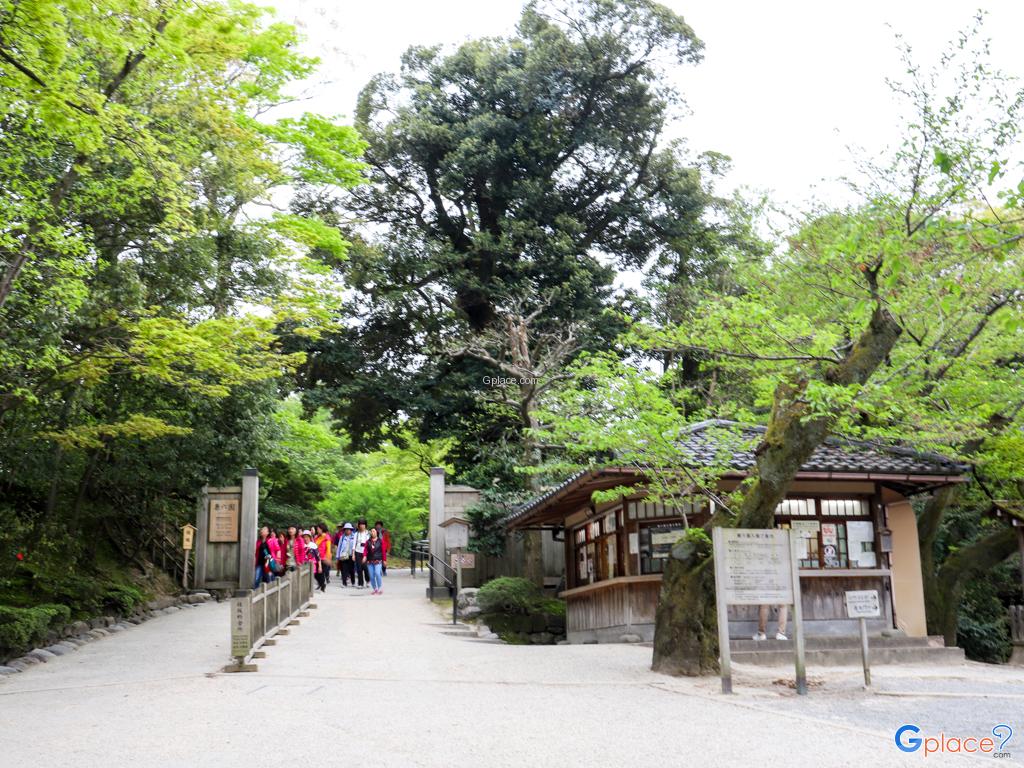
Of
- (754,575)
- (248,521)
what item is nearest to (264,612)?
(754,575)

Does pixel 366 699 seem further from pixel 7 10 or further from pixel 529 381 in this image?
pixel 529 381

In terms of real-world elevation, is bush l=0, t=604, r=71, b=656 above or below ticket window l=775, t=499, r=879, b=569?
below

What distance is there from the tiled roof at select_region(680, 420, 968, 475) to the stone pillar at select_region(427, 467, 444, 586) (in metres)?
8.08

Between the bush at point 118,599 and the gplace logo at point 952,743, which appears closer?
the gplace logo at point 952,743

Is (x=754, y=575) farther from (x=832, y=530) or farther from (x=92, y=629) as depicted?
(x=92, y=629)

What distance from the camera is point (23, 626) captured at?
1206cm

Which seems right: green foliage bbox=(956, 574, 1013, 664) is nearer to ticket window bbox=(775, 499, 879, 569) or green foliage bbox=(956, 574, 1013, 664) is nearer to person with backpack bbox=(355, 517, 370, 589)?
ticket window bbox=(775, 499, 879, 569)

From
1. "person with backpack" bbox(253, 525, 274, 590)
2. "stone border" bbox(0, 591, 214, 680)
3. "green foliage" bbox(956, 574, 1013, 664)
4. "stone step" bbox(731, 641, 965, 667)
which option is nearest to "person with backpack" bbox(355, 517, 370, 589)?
"stone border" bbox(0, 591, 214, 680)

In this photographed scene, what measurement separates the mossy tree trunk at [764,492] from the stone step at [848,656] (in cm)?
211

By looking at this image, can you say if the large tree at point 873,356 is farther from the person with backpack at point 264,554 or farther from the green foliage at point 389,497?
the green foliage at point 389,497

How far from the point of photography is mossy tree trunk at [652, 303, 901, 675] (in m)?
10.8

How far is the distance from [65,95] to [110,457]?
483 inches

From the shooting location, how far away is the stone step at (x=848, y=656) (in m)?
13.1

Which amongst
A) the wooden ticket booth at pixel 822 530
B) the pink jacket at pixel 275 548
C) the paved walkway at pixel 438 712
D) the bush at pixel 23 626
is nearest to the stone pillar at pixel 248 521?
the pink jacket at pixel 275 548
